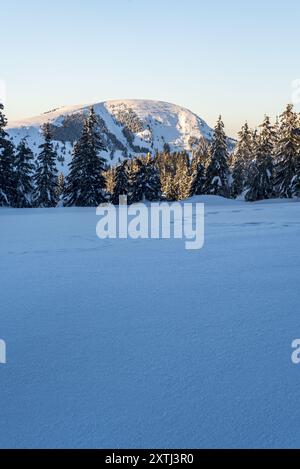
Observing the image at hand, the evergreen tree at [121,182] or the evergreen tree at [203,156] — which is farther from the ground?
the evergreen tree at [203,156]

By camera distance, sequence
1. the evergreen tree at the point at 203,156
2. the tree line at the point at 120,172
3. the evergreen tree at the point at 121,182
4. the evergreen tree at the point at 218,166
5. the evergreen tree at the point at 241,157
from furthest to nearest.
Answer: the evergreen tree at the point at 241,157 < the evergreen tree at the point at 203,156 < the evergreen tree at the point at 218,166 < the evergreen tree at the point at 121,182 < the tree line at the point at 120,172

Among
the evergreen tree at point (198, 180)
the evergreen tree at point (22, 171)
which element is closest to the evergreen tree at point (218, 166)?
the evergreen tree at point (198, 180)

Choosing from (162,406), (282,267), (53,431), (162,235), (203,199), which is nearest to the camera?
(53,431)

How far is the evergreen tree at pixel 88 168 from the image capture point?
34.2 meters

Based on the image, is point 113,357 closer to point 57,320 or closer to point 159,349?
point 159,349

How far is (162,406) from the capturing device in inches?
95.0

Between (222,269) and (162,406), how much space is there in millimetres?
3405

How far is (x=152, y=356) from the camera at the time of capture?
301 cm

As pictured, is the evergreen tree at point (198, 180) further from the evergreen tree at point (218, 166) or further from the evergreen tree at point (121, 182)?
the evergreen tree at point (121, 182)

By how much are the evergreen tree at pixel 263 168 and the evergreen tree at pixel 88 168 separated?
15292mm

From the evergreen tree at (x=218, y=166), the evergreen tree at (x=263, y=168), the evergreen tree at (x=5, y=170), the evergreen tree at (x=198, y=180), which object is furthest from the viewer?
the evergreen tree at (x=198, y=180)

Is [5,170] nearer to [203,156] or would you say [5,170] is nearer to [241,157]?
[241,157]
